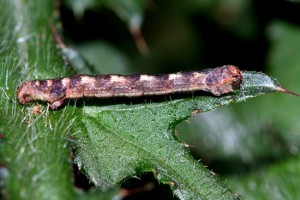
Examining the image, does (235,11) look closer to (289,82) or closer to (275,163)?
(289,82)

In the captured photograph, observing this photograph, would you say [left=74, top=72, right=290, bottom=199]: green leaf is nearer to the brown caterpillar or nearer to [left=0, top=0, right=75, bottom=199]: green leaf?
the brown caterpillar

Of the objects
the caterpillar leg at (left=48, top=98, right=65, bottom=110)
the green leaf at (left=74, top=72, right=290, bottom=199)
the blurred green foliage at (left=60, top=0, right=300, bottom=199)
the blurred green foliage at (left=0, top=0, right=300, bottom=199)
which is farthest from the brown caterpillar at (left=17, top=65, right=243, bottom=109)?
the blurred green foliage at (left=60, top=0, right=300, bottom=199)

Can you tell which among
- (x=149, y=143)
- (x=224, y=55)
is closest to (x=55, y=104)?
(x=149, y=143)

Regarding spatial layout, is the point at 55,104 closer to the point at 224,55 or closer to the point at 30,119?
the point at 30,119

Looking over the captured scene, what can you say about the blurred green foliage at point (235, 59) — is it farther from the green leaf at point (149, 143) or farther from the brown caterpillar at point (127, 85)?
the green leaf at point (149, 143)

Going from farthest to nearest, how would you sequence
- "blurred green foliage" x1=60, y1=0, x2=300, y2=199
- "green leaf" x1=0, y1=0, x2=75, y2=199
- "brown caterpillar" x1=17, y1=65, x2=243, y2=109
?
1. "blurred green foliage" x1=60, y1=0, x2=300, y2=199
2. "brown caterpillar" x1=17, y1=65, x2=243, y2=109
3. "green leaf" x1=0, y1=0, x2=75, y2=199
